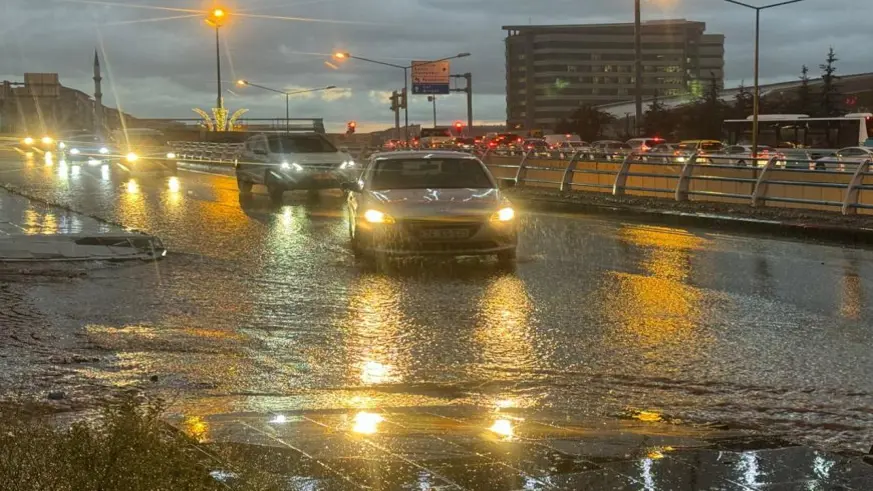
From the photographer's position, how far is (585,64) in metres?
193

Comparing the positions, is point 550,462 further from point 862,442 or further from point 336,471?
point 862,442

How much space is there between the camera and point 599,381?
22.3ft

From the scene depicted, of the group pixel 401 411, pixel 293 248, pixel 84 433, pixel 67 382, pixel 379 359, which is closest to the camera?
pixel 84 433

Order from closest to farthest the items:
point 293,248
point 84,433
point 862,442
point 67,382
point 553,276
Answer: point 84,433
point 862,442
point 67,382
point 553,276
point 293,248

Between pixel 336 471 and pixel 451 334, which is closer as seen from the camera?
pixel 336 471

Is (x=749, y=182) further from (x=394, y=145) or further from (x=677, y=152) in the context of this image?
(x=394, y=145)

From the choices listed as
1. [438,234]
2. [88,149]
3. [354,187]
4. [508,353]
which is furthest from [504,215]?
[88,149]

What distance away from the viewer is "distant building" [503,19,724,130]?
629 ft

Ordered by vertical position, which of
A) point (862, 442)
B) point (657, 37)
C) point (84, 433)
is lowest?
point (862, 442)

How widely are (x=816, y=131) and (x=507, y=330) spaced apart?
1882 inches

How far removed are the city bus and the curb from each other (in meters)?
31.4

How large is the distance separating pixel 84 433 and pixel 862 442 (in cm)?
395

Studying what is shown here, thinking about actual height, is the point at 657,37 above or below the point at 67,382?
above

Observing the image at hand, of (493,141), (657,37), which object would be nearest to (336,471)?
(493,141)
